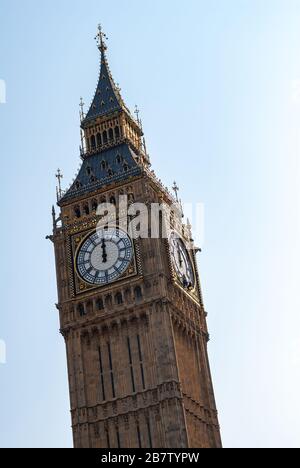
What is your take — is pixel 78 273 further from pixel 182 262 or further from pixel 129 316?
pixel 182 262

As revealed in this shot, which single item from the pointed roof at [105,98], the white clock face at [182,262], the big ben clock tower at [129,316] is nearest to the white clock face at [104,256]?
the big ben clock tower at [129,316]

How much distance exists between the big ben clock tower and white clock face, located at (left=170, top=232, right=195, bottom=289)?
141mm

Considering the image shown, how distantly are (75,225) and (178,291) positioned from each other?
8.58 meters

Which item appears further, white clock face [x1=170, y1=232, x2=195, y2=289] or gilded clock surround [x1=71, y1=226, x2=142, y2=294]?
white clock face [x1=170, y1=232, x2=195, y2=289]

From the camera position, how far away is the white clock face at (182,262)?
78438mm

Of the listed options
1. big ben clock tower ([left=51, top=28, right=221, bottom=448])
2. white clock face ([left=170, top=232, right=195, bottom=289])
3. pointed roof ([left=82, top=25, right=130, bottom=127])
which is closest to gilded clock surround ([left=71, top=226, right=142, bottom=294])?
big ben clock tower ([left=51, top=28, right=221, bottom=448])

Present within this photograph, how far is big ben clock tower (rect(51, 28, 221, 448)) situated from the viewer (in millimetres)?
72188

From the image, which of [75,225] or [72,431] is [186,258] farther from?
[72,431]

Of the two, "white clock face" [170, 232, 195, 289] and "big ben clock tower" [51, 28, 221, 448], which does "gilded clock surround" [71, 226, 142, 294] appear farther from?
"white clock face" [170, 232, 195, 289]

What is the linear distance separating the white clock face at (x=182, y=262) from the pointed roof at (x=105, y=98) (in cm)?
1255

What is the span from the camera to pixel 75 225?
261 ft

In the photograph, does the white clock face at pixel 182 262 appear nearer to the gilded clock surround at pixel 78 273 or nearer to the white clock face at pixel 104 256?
the gilded clock surround at pixel 78 273

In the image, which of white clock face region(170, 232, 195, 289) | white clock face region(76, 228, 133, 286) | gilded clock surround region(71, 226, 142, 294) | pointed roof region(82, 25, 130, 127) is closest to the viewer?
gilded clock surround region(71, 226, 142, 294)

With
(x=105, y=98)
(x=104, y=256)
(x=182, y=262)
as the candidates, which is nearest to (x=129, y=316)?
(x=104, y=256)
